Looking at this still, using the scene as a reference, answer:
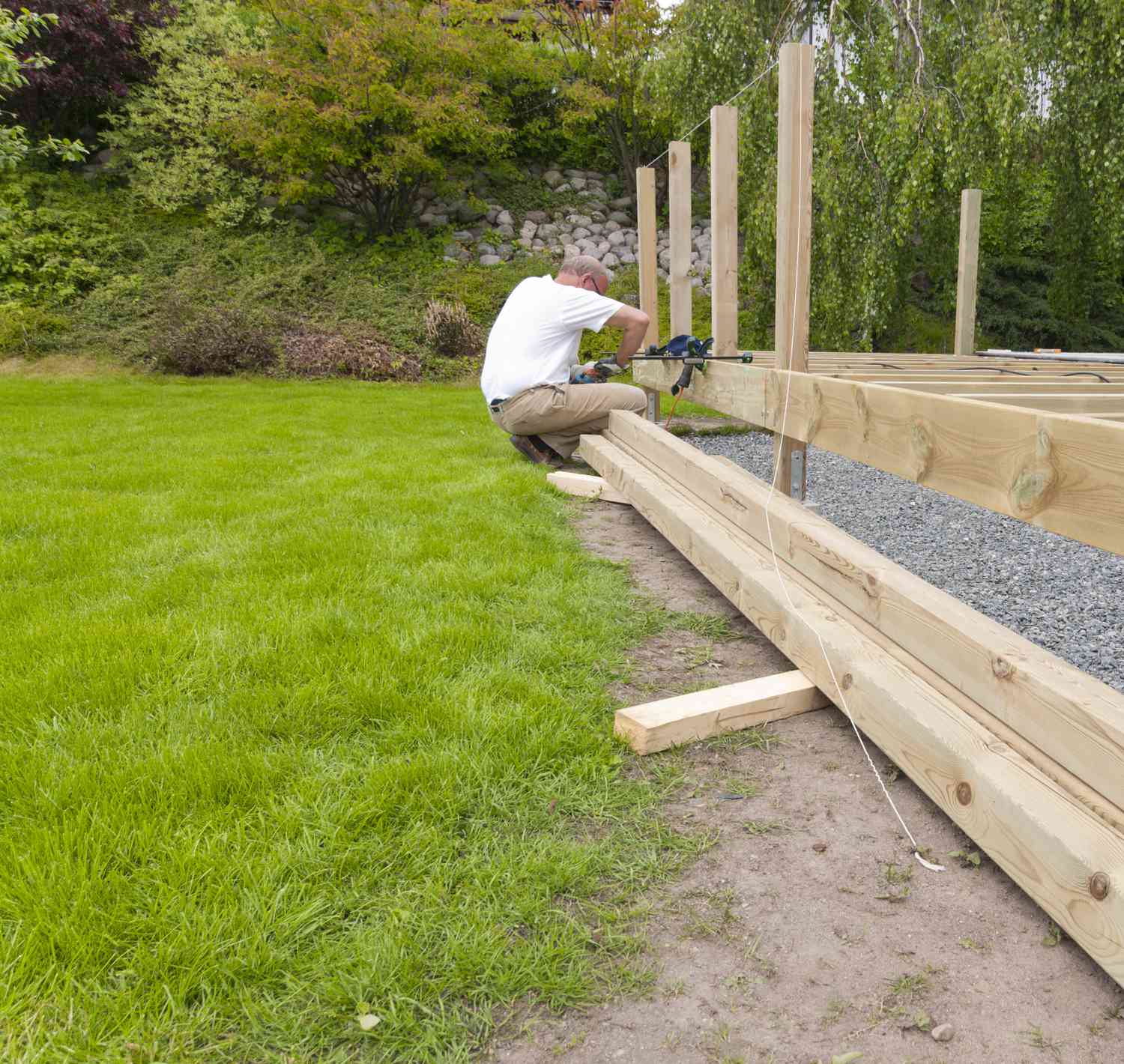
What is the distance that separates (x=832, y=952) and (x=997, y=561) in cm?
372

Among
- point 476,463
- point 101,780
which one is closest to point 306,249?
point 476,463

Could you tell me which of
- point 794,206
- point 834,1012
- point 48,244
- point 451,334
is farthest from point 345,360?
point 834,1012

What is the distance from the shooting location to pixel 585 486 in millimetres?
5234

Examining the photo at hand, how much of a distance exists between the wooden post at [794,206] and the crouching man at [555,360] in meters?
1.45

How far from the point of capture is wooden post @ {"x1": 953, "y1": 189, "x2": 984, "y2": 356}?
7.38 m

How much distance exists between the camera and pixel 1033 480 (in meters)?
2.05

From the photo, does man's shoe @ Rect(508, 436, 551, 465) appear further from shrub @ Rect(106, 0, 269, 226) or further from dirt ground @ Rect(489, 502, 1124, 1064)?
shrub @ Rect(106, 0, 269, 226)

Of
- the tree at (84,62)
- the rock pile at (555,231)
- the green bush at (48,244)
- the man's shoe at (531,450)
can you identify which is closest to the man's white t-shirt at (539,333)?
the man's shoe at (531,450)

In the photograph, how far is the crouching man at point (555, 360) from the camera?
A: 5457 mm

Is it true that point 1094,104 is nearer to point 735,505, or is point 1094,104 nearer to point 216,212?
point 735,505

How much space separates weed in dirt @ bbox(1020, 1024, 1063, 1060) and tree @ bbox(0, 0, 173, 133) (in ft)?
53.1

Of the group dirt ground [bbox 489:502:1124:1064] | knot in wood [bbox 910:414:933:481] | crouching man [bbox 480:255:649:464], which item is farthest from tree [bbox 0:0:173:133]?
dirt ground [bbox 489:502:1124:1064]

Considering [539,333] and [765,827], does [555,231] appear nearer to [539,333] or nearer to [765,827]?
[539,333]

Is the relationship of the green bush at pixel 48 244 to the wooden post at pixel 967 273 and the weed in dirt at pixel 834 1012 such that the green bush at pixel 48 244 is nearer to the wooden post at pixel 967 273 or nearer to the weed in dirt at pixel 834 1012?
the wooden post at pixel 967 273
